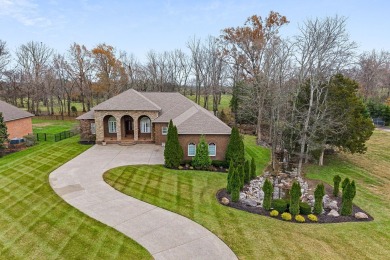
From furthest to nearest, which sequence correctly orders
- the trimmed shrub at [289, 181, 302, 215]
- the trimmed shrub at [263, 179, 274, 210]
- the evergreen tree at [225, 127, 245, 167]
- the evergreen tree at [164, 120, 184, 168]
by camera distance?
the evergreen tree at [225, 127, 245, 167], the evergreen tree at [164, 120, 184, 168], the trimmed shrub at [263, 179, 274, 210], the trimmed shrub at [289, 181, 302, 215]

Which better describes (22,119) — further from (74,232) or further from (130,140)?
(74,232)

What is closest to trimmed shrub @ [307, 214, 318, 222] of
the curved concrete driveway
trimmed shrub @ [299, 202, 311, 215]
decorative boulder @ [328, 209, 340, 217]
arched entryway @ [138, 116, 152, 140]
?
trimmed shrub @ [299, 202, 311, 215]

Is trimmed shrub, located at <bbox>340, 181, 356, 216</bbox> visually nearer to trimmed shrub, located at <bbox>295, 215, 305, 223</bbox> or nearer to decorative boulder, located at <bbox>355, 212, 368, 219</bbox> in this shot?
decorative boulder, located at <bbox>355, 212, 368, 219</bbox>

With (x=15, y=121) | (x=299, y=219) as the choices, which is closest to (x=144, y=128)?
(x=15, y=121)

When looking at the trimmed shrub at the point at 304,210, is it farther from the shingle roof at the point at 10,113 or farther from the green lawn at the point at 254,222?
the shingle roof at the point at 10,113

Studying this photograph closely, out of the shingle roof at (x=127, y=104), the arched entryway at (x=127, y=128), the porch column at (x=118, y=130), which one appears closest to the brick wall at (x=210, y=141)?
the shingle roof at (x=127, y=104)

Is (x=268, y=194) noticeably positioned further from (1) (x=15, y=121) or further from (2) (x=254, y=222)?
(1) (x=15, y=121)

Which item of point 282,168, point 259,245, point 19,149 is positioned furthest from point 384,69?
point 19,149
